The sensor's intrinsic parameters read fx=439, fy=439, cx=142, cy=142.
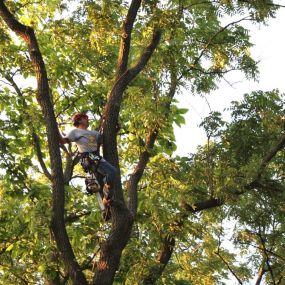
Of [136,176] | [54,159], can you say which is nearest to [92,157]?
[54,159]

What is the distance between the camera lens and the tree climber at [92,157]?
20.5ft

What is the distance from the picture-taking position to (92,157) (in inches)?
260

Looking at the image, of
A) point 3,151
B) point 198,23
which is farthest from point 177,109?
point 3,151

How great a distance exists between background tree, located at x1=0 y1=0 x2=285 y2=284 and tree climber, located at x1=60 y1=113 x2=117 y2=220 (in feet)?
0.56

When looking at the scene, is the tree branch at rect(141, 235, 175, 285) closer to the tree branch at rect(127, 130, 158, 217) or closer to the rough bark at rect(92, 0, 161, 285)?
the tree branch at rect(127, 130, 158, 217)

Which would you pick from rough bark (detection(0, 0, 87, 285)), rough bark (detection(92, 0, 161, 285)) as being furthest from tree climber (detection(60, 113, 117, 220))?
rough bark (detection(0, 0, 87, 285))

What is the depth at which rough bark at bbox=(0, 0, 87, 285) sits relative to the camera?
595cm

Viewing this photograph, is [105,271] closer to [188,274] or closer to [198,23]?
[188,274]

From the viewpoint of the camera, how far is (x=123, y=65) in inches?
265

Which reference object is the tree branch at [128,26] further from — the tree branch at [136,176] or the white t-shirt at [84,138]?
the tree branch at [136,176]

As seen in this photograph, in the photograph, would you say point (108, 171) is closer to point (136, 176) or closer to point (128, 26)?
point (136, 176)

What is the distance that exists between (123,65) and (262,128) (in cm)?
474

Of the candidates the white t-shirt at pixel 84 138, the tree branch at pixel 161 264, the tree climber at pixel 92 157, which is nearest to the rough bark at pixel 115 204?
the tree climber at pixel 92 157

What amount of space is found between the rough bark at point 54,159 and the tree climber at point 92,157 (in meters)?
0.46
